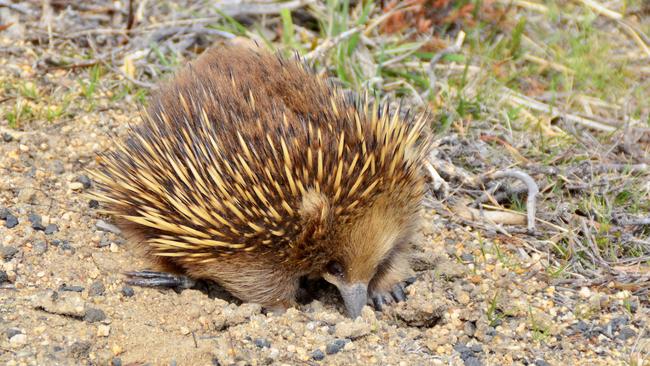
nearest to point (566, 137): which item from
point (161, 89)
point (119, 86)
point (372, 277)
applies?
point (372, 277)

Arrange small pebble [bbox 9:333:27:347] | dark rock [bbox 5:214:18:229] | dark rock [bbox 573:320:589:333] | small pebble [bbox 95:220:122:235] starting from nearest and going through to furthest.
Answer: small pebble [bbox 9:333:27:347] < dark rock [bbox 573:320:589:333] < dark rock [bbox 5:214:18:229] < small pebble [bbox 95:220:122:235]

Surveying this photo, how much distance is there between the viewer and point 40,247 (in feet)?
11.1

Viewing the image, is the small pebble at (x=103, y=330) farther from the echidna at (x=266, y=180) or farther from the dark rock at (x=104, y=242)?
the dark rock at (x=104, y=242)

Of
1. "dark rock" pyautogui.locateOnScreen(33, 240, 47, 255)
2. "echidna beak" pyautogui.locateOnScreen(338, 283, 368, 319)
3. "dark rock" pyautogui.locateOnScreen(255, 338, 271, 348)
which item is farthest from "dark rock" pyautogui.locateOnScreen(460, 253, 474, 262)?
"dark rock" pyautogui.locateOnScreen(33, 240, 47, 255)

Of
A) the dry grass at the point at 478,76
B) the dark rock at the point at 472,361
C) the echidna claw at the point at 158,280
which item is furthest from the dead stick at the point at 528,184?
the echidna claw at the point at 158,280

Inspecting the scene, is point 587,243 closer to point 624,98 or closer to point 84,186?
point 624,98

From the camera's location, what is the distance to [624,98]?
5070 mm

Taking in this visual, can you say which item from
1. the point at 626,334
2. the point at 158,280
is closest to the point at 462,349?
the point at 626,334

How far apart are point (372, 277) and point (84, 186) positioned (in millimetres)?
1540

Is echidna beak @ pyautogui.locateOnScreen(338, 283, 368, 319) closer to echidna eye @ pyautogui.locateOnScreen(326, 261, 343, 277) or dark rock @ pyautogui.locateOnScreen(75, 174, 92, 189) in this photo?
echidna eye @ pyautogui.locateOnScreen(326, 261, 343, 277)

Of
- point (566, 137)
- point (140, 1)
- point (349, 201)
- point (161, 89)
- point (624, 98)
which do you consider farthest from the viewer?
point (140, 1)

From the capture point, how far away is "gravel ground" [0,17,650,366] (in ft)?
9.48

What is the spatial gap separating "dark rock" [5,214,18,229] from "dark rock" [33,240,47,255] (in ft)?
0.54

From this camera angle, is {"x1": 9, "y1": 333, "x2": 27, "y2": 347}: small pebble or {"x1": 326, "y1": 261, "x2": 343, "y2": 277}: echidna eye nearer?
{"x1": 9, "y1": 333, "x2": 27, "y2": 347}: small pebble
